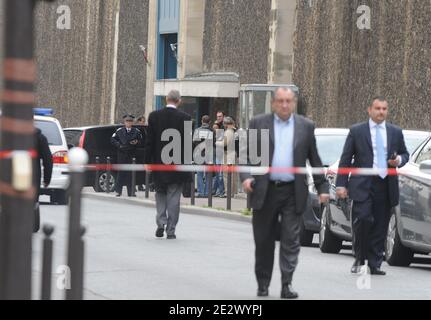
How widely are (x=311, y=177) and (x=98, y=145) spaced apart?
17.1 metres

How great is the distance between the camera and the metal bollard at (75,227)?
8.86 m

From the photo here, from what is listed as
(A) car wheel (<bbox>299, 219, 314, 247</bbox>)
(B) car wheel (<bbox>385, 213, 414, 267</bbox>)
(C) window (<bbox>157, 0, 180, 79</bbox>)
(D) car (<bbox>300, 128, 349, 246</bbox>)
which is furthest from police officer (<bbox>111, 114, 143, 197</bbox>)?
(B) car wheel (<bbox>385, 213, 414, 267</bbox>)

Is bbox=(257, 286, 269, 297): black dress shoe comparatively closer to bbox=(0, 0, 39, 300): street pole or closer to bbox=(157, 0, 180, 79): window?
bbox=(0, 0, 39, 300): street pole

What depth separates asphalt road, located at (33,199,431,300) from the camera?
12.8m

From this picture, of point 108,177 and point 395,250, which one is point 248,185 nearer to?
point 395,250

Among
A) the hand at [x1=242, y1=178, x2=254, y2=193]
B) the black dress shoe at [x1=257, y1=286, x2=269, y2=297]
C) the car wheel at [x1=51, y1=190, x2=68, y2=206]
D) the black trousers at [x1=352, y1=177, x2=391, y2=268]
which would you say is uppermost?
the hand at [x1=242, y1=178, x2=254, y2=193]

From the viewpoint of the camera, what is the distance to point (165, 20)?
50.4 meters

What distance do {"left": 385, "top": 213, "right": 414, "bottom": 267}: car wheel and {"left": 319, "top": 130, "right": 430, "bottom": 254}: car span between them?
1.20m

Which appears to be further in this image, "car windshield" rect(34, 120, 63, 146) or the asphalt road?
"car windshield" rect(34, 120, 63, 146)

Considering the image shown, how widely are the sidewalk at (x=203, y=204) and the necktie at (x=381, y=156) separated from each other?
11.7 metres

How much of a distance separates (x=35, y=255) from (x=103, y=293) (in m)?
3.95

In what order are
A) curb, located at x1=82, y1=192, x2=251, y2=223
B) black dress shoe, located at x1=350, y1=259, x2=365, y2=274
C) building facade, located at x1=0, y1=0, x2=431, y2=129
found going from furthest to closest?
building facade, located at x1=0, y1=0, x2=431, y2=129 → curb, located at x1=82, y1=192, x2=251, y2=223 → black dress shoe, located at x1=350, y1=259, x2=365, y2=274
